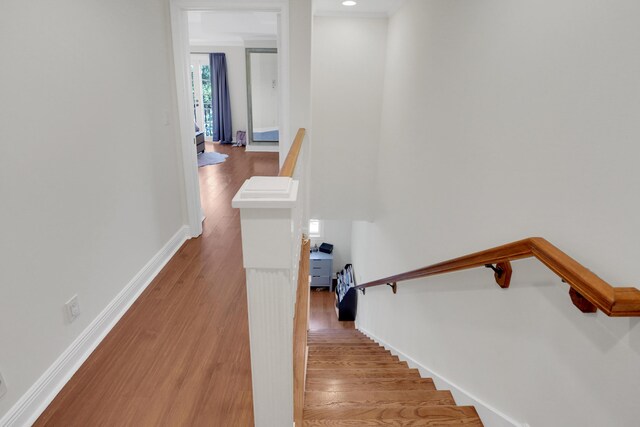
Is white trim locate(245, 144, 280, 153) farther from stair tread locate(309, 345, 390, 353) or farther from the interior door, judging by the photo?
stair tread locate(309, 345, 390, 353)

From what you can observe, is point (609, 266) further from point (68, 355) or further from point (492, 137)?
point (68, 355)

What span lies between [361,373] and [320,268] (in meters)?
6.33

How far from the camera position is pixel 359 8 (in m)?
4.45

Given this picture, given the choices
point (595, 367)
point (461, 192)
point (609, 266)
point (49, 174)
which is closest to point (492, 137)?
point (461, 192)

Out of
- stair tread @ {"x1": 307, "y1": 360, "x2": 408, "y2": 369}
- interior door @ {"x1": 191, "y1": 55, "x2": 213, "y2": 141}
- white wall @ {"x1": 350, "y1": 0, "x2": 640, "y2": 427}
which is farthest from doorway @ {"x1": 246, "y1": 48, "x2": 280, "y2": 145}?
stair tread @ {"x1": 307, "y1": 360, "x2": 408, "y2": 369}

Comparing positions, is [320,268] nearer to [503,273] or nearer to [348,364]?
[348,364]

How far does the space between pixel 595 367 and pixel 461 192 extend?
4.18 ft

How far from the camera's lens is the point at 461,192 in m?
2.36

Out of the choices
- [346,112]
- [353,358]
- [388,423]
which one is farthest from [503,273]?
[346,112]

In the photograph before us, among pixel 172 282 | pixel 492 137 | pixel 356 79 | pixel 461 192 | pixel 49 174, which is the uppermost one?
pixel 356 79

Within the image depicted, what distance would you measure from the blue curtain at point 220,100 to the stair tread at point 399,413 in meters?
8.11

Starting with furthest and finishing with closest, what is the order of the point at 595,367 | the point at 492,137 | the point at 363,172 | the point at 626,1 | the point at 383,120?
the point at 363,172 < the point at 383,120 < the point at 492,137 < the point at 595,367 < the point at 626,1

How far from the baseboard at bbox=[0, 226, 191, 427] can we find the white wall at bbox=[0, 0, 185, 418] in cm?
5

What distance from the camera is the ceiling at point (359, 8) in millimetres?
4174
